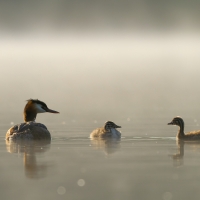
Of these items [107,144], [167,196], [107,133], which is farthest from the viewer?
[107,133]

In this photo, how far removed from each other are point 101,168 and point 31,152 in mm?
2345

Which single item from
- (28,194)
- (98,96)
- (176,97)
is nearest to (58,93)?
(98,96)

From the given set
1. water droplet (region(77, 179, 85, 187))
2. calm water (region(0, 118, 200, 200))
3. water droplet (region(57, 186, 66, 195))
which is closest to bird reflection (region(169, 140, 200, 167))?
calm water (region(0, 118, 200, 200))

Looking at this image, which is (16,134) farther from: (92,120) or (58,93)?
(58,93)

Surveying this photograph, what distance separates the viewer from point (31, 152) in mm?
14930

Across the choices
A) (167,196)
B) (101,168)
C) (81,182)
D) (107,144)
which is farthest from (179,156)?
(167,196)

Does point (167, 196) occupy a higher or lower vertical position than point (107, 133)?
lower

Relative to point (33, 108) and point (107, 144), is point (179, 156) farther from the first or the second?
point (33, 108)

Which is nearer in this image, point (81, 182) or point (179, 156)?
point (81, 182)

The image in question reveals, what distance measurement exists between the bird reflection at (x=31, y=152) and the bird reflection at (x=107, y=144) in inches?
36.1

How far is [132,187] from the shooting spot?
11.6 meters

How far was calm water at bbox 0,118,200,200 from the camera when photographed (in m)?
11.3

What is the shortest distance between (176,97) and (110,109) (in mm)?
5216

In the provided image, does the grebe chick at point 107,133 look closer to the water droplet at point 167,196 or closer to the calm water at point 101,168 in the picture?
the calm water at point 101,168
